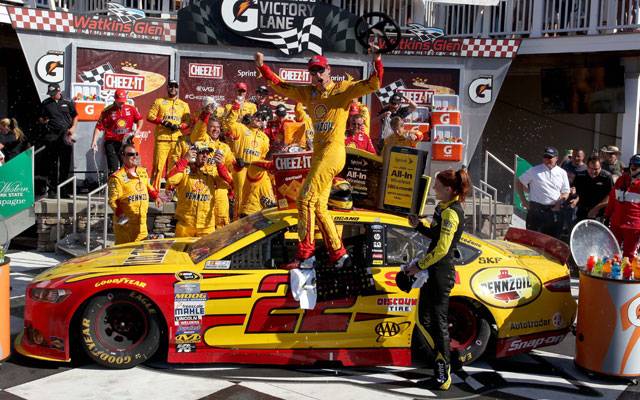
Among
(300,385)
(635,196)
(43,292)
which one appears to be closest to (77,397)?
(43,292)

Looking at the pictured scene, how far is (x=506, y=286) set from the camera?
5664 mm

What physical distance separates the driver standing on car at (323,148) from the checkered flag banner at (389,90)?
738cm

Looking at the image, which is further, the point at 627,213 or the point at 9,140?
the point at 9,140

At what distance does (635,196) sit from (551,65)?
25.6 feet

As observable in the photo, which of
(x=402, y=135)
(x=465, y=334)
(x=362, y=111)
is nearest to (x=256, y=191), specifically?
(x=402, y=135)

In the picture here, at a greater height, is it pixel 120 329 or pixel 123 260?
pixel 123 260

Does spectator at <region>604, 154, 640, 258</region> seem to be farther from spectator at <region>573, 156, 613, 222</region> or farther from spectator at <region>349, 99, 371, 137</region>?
spectator at <region>349, 99, 371, 137</region>

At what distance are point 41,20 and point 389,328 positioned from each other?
9.54m

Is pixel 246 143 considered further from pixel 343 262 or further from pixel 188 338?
pixel 188 338

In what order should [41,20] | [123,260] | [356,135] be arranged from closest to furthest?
[123,260]
[356,135]
[41,20]

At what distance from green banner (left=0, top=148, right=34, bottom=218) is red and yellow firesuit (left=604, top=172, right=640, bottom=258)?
802 centimetres

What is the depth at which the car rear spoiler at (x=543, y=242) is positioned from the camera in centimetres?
624

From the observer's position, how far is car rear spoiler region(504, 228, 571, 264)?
20.5 feet

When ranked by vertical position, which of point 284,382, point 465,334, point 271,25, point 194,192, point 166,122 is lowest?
point 284,382
